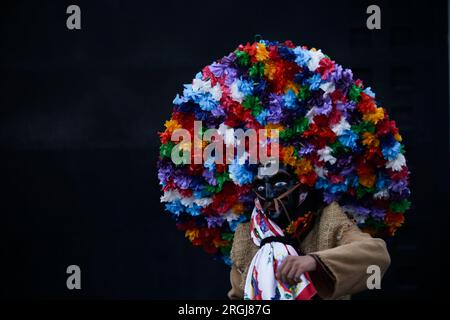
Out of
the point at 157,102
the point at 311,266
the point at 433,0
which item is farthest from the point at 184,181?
the point at 433,0

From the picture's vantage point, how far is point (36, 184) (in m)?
5.86

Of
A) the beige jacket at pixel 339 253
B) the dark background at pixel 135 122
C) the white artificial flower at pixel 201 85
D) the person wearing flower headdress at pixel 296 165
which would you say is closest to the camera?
the beige jacket at pixel 339 253

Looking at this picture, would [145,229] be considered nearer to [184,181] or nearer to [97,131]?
[97,131]

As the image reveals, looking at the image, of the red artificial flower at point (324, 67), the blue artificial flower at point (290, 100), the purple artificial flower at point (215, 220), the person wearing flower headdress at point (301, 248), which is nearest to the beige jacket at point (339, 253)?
the person wearing flower headdress at point (301, 248)

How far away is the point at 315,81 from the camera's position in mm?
3842

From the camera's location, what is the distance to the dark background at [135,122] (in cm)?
548

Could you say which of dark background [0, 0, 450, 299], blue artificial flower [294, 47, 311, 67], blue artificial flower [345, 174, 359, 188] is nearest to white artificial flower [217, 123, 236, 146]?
blue artificial flower [294, 47, 311, 67]

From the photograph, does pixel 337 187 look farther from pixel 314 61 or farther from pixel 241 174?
pixel 314 61

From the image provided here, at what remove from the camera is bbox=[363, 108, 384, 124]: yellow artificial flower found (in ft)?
12.6

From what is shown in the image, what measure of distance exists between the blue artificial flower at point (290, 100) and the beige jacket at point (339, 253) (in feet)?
1.52

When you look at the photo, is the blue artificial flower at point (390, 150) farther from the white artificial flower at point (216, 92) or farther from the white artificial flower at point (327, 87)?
the white artificial flower at point (216, 92)

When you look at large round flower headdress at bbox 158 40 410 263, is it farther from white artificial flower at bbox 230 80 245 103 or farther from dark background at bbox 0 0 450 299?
dark background at bbox 0 0 450 299

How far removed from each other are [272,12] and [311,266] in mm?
2537

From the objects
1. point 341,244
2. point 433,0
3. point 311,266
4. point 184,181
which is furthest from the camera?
point 433,0
